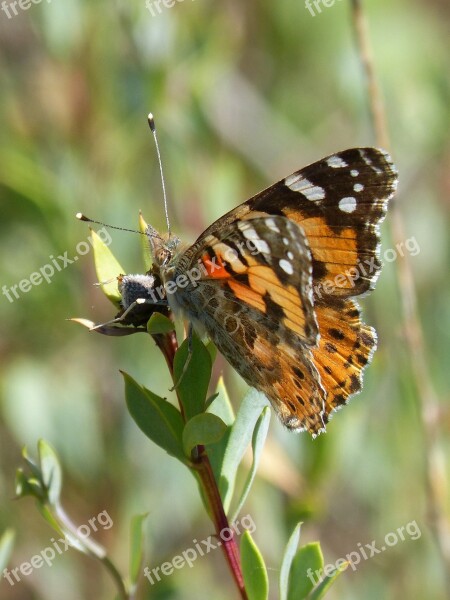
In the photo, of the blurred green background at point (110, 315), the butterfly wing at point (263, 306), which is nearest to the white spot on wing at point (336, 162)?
the butterfly wing at point (263, 306)

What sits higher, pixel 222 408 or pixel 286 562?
pixel 222 408

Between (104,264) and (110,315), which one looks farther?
(110,315)

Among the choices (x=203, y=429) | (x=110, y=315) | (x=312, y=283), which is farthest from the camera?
(x=110, y=315)

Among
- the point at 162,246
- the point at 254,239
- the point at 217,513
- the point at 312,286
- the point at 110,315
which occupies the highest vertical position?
the point at 110,315

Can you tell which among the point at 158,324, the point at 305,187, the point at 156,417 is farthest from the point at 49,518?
the point at 305,187

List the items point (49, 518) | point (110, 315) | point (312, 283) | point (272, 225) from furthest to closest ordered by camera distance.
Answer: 1. point (110, 315)
2. point (312, 283)
3. point (272, 225)
4. point (49, 518)

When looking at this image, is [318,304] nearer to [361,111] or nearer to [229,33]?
[229,33]

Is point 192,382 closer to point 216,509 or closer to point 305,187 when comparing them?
point 216,509

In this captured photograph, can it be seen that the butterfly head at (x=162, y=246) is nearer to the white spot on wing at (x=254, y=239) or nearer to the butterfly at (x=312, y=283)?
the butterfly at (x=312, y=283)
